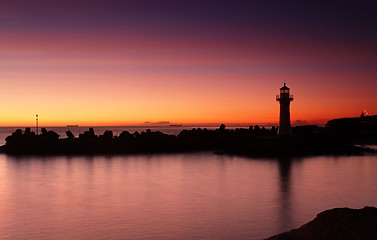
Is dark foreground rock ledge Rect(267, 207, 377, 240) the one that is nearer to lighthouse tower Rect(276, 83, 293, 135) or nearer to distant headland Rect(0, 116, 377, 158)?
distant headland Rect(0, 116, 377, 158)

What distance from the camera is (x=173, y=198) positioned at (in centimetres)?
1917

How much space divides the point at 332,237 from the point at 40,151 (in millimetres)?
47090

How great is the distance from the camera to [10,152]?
48938 millimetres

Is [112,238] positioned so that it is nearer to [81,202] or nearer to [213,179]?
[81,202]

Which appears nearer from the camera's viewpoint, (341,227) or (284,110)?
(341,227)

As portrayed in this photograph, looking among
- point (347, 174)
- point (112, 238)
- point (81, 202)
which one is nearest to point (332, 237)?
point (112, 238)

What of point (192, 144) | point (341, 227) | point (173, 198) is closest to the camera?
point (341, 227)

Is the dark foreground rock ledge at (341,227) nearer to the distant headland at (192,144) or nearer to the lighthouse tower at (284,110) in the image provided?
the distant headland at (192,144)

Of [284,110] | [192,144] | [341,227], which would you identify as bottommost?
[341,227]

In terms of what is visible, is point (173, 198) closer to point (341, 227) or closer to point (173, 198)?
point (173, 198)

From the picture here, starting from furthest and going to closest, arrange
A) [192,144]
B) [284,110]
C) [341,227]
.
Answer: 1. [192,144]
2. [284,110]
3. [341,227]

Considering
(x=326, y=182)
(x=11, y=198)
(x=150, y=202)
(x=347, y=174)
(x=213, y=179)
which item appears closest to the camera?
(x=150, y=202)

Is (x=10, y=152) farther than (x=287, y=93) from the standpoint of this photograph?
Yes

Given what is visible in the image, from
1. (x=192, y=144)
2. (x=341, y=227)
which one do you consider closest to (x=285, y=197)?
(x=341, y=227)
